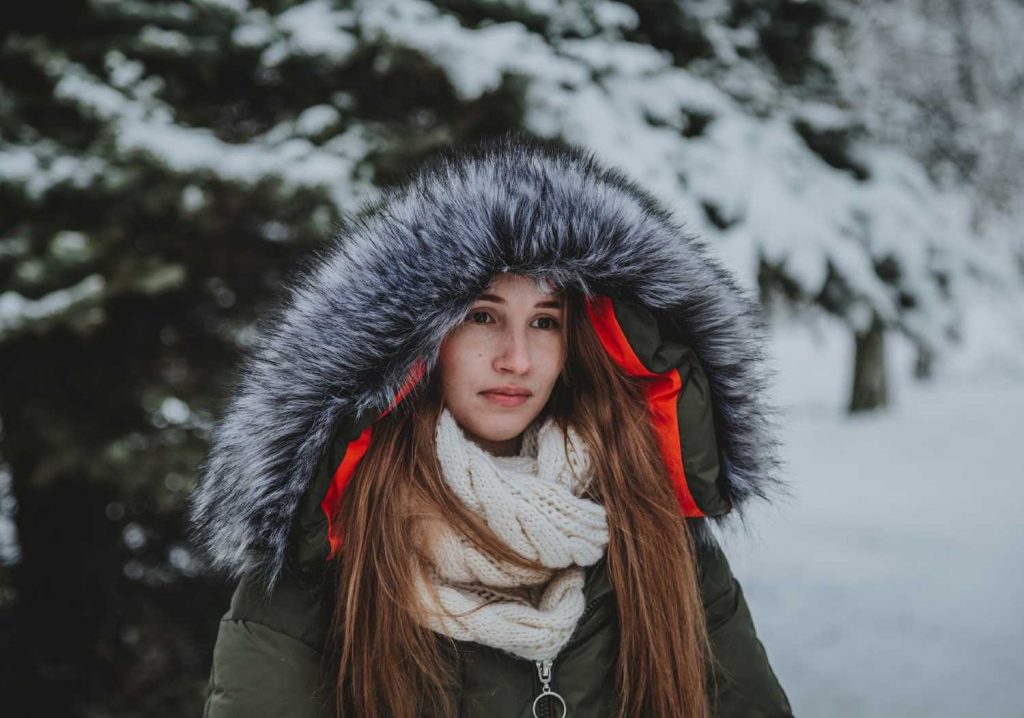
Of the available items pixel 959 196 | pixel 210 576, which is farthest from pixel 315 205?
pixel 959 196

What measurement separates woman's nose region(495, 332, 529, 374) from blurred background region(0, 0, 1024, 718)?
0.87 metres

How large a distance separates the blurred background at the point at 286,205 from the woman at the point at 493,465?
0.46m

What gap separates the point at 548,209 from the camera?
Answer: 1831mm

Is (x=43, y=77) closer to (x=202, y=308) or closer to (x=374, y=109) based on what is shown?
(x=202, y=308)

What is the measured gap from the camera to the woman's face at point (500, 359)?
1847 mm

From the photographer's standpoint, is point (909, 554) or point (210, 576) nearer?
point (210, 576)

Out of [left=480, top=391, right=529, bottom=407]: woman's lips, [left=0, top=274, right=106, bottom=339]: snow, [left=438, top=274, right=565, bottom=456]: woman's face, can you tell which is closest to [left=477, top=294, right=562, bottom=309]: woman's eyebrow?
[left=438, top=274, right=565, bottom=456]: woman's face

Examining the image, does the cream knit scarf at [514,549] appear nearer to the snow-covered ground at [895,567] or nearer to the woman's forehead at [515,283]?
the woman's forehead at [515,283]

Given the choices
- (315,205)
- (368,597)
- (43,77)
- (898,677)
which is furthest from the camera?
(898,677)

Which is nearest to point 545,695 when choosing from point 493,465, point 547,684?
point 547,684

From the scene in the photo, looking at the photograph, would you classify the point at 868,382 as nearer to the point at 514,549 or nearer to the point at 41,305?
the point at 514,549

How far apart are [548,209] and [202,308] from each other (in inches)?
101

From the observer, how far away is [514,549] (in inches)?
69.7

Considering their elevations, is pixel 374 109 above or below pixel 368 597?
above
